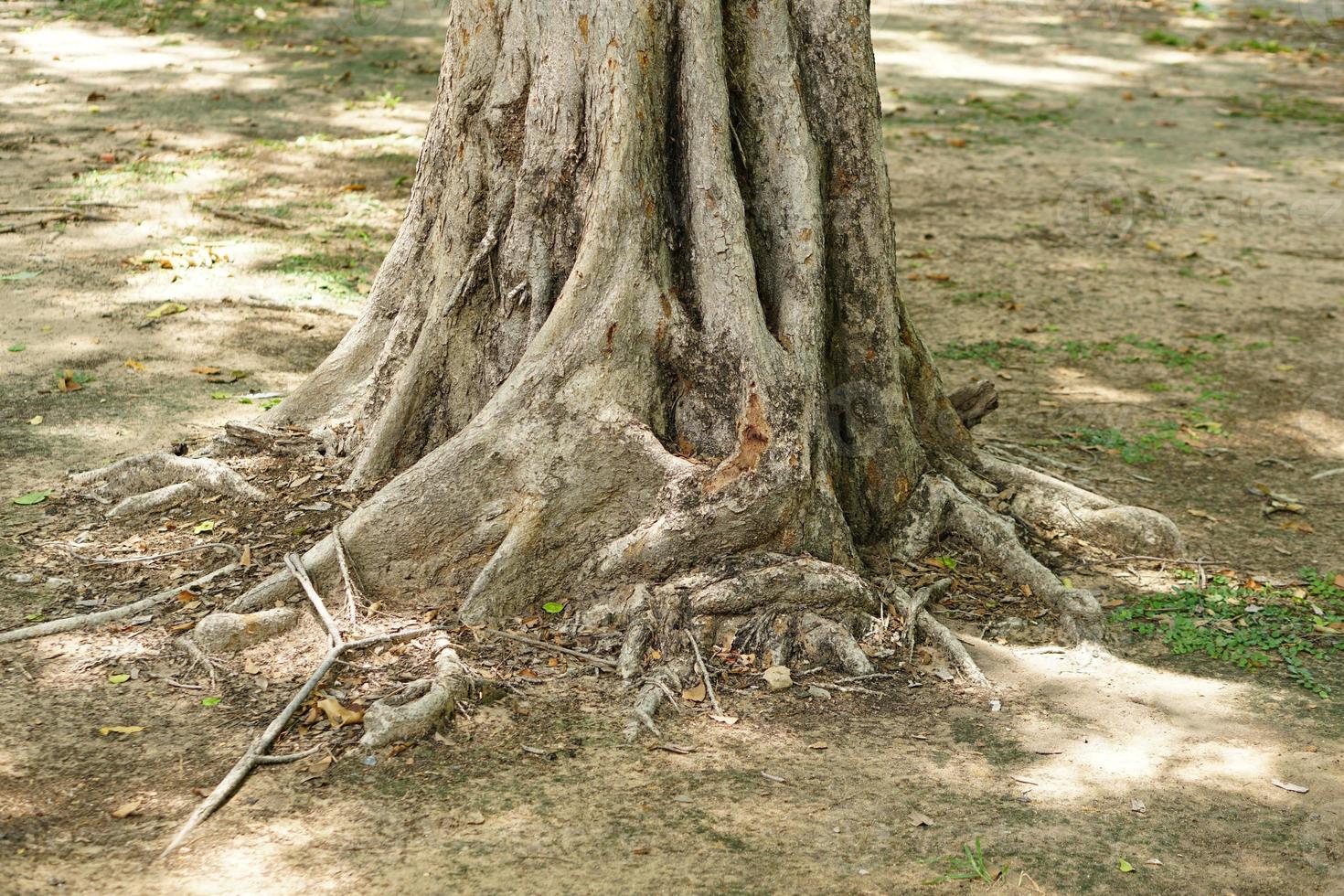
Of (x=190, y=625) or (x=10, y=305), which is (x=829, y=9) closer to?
(x=190, y=625)

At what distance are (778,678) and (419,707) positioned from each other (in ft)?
3.70

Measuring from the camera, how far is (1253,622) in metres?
4.68

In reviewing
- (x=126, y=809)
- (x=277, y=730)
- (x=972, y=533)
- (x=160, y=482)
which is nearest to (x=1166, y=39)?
(x=972, y=533)

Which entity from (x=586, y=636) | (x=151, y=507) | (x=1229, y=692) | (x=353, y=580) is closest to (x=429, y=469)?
(x=353, y=580)

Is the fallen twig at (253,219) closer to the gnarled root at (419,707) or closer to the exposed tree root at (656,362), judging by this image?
the exposed tree root at (656,362)

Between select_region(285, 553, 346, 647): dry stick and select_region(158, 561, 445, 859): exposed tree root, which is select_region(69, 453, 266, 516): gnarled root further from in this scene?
select_region(158, 561, 445, 859): exposed tree root

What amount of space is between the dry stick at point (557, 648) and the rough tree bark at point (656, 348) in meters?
0.10

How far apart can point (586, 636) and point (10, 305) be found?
4.58 meters

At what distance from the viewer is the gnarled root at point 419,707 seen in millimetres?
3615

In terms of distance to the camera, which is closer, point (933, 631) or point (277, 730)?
point (277, 730)

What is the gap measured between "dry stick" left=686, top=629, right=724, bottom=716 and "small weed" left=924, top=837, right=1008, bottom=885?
886 millimetres

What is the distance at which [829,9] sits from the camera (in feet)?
15.0

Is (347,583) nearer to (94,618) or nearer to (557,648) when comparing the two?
(557,648)

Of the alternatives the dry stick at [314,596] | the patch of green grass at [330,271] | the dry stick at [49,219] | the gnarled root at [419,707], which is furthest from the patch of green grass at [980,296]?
the dry stick at [49,219]
